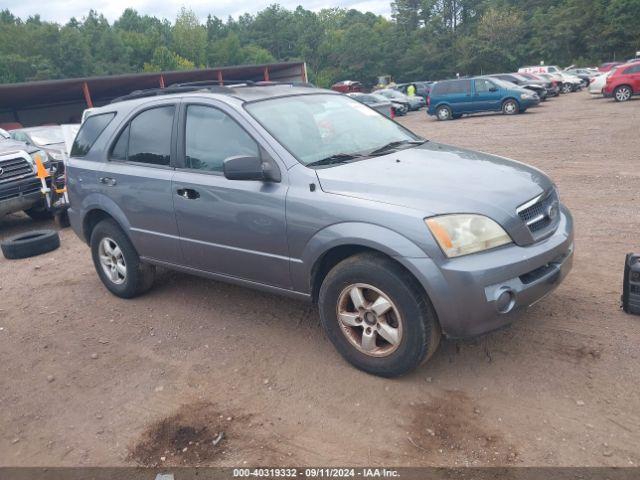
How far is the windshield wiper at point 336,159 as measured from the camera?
3.87 meters

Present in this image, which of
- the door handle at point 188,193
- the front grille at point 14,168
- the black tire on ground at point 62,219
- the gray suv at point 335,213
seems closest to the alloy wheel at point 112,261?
the gray suv at point 335,213

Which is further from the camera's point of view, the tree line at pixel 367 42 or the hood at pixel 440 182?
the tree line at pixel 367 42

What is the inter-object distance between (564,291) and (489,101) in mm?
20061

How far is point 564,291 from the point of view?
4.61 m

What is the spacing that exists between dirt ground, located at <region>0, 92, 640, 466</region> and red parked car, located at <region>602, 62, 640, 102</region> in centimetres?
2031

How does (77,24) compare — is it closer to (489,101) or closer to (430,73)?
(430,73)

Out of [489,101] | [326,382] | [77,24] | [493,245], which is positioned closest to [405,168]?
[493,245]

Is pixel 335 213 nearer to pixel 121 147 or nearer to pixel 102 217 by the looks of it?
pixel 121 147

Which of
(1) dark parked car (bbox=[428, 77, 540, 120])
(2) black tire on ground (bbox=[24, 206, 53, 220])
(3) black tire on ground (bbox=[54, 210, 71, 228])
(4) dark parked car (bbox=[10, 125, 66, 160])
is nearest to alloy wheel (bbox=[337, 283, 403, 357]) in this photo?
(3) black tire on ground (bbox=[54, 210, 71, 228])

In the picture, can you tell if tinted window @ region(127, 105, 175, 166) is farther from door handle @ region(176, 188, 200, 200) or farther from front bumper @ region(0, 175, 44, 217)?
front bumper @ region(0, 175, 44, 217)

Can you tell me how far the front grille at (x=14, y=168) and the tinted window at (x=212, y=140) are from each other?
217 inches

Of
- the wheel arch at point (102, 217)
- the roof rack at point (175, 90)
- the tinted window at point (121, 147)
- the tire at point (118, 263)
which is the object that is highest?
the roof rack at point (175, 90)

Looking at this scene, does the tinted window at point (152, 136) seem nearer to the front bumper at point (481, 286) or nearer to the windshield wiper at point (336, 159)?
the windshield wiper at point (336, 159)

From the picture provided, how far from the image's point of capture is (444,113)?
24.0 metres
